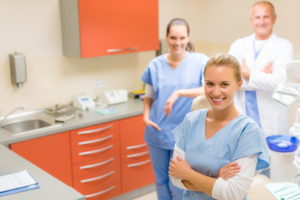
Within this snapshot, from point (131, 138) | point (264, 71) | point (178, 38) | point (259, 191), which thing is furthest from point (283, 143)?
Answer: point (131, 138)

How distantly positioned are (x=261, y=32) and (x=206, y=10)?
1628 mm

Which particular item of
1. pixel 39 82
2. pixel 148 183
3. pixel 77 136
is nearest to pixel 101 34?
pixel 39 82

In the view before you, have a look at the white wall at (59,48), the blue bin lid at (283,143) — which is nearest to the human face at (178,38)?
the blue bin lid at (283,143)

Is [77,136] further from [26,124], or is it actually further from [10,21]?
[10,21]

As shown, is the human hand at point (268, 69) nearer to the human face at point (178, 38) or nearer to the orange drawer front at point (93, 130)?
the human face at point (178, 38)

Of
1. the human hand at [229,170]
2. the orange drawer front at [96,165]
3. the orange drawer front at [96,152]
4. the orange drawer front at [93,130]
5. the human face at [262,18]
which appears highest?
the human face at [262,18]

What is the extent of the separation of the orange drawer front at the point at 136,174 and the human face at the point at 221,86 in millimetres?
2009

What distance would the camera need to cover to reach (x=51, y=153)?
294 cm

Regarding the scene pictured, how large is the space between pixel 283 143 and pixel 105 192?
6.05 feet

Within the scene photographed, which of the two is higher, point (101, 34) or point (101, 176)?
point (101, 34)

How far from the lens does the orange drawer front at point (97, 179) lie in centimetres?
316

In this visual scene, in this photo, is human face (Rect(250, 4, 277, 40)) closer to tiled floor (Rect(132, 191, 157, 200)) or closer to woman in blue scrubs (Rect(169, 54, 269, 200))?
woman in blue scrubs (Rect(169, 54, 269, 200))

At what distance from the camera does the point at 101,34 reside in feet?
10.7

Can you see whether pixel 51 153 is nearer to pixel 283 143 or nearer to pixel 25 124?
pixel 25 124
